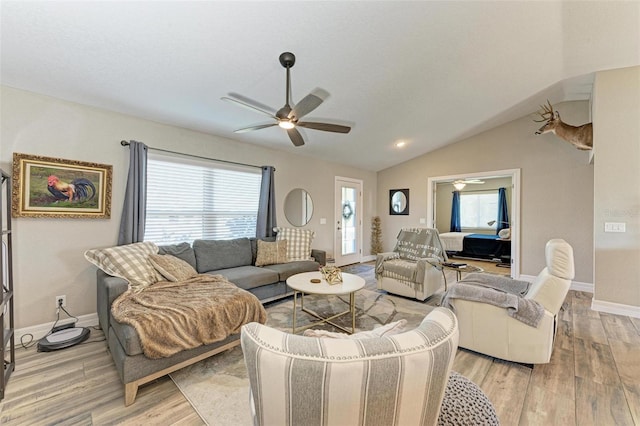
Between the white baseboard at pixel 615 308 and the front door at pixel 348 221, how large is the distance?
4025 millimetres

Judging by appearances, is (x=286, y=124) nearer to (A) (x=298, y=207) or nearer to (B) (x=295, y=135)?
(B) (x=295, y=135)

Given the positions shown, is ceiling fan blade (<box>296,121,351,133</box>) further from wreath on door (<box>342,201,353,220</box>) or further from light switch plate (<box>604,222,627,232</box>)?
light switch plate (<box>604,222,627,232</box>)

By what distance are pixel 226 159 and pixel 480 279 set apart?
371cm

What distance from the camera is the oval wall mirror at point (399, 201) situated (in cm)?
639

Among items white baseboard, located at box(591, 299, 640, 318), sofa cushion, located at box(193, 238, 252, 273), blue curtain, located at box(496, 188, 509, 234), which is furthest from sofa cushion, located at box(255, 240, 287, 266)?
blue curtain, located at box(496, 188, 509, 234)

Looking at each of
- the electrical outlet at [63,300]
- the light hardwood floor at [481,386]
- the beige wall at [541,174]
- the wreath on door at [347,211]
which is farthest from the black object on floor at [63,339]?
the beige wall at [541,174]

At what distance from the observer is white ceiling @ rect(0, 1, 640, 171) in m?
1.96

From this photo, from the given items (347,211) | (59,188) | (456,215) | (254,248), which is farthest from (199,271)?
(456,215)

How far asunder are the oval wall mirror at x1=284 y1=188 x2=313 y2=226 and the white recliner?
3.28m

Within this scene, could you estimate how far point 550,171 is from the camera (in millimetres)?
4539

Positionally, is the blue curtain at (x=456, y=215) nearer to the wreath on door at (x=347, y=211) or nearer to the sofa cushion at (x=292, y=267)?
the wreath on door at (x=347, y=211)

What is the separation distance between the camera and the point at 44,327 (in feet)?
8.58

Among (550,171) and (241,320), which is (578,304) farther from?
(241,320)

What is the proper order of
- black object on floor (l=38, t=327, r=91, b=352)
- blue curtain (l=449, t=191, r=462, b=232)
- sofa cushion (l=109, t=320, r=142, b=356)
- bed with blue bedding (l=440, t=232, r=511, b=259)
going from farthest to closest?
blue curtain (l=449, t=191, r=462, b=232)
bed with blue bedding (l=440, t=232, r=511, b=259)
black object on floor (l=38, t=327, r=91, b=352)
sofa cushion (l=109, t=320, r=142, b=356)
